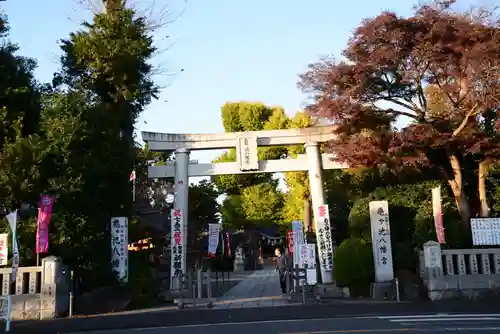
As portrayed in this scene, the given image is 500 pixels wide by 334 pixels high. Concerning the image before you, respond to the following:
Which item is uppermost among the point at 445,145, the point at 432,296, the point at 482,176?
the point at 445,145

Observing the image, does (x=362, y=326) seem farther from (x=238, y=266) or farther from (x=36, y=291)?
(x=238, y=266)

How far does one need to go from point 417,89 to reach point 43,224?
39.3 ft

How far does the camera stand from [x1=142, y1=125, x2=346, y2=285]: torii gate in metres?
17.7

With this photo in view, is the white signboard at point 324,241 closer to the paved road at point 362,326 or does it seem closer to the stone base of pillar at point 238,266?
the paved road at point 362,326

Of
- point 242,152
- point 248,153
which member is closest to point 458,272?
point 248,153

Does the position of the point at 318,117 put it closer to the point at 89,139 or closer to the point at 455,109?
the point at 455,109

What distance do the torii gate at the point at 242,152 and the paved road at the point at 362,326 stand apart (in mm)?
7463

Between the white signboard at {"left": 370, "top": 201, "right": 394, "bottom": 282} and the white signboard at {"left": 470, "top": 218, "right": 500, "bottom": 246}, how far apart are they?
2.45 m

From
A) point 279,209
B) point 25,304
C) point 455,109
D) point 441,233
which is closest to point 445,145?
point 455,109

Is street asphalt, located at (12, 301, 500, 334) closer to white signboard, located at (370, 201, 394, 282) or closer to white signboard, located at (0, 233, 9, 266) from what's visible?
white signboard, located at (370, 201, 394, 282)

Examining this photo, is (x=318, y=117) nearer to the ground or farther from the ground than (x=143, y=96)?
nearer to the ground

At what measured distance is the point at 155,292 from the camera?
52.6ft

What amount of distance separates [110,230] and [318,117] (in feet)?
25.7

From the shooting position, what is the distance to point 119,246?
14883 millimetres
